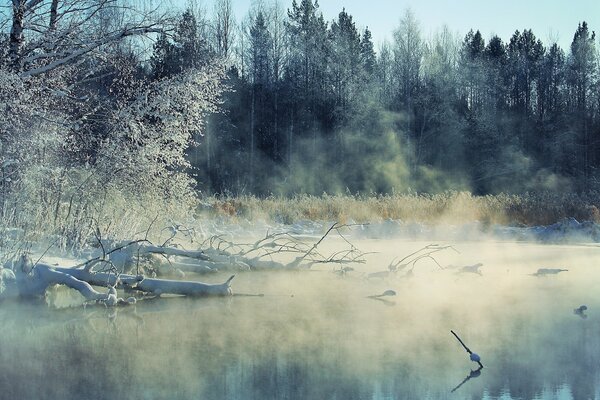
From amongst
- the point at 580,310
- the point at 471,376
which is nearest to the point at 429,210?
the point at 580,310

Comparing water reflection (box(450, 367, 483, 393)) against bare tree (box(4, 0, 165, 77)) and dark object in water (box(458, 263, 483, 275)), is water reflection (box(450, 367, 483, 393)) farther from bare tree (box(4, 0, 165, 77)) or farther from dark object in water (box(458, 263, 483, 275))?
bare tree (box(4, 0, 165, 77))

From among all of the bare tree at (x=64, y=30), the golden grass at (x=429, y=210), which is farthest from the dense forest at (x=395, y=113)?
the bare tree at (x=64, y=30)

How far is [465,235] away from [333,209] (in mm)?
4431

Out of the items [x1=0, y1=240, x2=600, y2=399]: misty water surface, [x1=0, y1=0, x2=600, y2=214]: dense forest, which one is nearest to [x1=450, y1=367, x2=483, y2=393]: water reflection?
[x1=0, y1=240, x2=600, y2=399]: misty water surface

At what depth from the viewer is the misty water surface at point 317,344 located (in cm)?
446

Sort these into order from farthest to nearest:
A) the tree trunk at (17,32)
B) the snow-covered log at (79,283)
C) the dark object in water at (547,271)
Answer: the tree trunk at (17,32)
the dark object in water at (547,271)
the snow-covered log at (79,283)

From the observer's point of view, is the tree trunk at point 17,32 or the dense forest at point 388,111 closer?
the tree trunk at point 17,32

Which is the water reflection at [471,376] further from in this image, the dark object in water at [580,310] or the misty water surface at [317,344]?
Answer: the dark object in water at [580,310]

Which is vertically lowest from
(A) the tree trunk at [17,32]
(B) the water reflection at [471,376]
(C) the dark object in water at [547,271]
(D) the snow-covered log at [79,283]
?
(B) the water reflection at [471,376]

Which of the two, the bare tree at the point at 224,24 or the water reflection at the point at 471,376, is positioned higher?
the bare tree at the point at 224,24

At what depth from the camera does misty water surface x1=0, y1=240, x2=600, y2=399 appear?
446 cm

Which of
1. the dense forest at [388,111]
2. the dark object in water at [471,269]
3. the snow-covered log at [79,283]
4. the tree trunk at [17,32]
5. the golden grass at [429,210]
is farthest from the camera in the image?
the dense forest at [388,111]

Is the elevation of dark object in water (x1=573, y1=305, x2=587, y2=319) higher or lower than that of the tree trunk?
lower

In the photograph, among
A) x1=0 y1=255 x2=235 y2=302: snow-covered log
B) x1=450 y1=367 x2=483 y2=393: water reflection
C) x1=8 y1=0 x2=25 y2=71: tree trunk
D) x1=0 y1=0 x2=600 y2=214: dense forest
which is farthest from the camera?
x1=0 y1=0 x2=600 y2=214: dense forest
